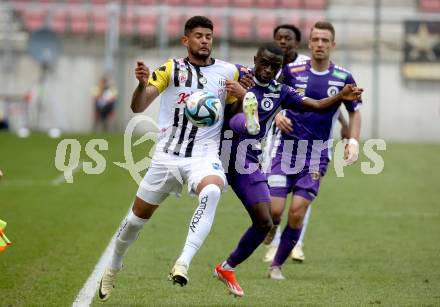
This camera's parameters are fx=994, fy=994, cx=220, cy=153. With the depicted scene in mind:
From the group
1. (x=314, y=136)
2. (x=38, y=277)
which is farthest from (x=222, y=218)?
(x=38, y=277)

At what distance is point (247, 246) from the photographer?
8875mm

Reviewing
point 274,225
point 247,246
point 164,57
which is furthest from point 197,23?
point 164,57

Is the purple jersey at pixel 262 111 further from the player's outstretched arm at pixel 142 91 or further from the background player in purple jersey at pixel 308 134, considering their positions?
the background player in purple jersey at pixel 308 134

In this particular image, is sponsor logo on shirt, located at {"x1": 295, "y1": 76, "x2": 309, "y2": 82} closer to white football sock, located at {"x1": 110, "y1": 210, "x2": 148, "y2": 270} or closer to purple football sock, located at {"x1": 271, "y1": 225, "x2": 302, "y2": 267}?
purple football sock, located at {"x1": 271, "y1": 225, "x2": 302, "y2": 267}

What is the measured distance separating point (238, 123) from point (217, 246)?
4018 mm

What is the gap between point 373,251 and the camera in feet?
38.3

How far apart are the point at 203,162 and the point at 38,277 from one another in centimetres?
232

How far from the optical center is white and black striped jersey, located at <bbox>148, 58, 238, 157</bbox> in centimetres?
824

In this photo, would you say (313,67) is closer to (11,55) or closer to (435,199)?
(435,199)

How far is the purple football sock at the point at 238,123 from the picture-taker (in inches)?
314

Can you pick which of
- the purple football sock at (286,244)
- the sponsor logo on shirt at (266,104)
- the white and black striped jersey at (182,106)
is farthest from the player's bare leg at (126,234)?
the purple football sock at (286,244)

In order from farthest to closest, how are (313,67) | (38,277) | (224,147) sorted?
(313,67), (38,277), (224,147)

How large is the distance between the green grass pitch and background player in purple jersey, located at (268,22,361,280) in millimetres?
769

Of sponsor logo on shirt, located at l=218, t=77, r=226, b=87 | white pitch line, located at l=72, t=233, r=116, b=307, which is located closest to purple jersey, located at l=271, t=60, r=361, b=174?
sponsor logo on shirt, located at l=218, t=77, r=226, b=87
